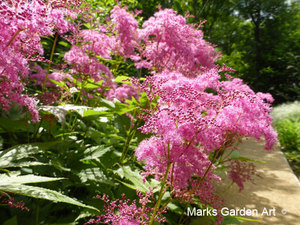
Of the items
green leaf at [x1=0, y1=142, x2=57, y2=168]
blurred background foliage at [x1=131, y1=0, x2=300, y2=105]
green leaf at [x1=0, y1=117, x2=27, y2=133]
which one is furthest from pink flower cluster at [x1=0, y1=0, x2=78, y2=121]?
blurred background foliage at [x1=131, y1=0, x2=300, y2=105]

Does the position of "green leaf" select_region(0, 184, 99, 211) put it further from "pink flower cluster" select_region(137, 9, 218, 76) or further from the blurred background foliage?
the blurred background foliage

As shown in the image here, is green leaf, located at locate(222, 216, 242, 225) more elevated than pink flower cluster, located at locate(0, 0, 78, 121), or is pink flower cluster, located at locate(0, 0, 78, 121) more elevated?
pink flower cluster, located at locate(0, 0, 78, 121)

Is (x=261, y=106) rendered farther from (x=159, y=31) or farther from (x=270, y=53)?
(x=270, y=53)

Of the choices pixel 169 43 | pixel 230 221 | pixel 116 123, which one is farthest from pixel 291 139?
pixel 116 123

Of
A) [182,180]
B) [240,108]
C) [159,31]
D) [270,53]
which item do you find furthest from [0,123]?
[270,53]

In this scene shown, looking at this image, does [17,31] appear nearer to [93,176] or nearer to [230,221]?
[93,176]

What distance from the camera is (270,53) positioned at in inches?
655

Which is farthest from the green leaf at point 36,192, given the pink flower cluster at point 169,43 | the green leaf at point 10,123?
the pink flower cluster at point 169,43

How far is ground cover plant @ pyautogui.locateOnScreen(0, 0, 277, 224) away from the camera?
997 mm

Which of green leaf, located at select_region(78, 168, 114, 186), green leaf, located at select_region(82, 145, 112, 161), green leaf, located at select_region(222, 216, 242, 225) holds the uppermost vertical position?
green leaf, located at select_region(82, 145, 112, 161)

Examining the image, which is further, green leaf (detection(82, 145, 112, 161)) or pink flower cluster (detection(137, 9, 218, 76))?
pink flower cluster (detection(137, 9, 218, 76))

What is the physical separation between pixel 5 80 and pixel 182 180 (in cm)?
99

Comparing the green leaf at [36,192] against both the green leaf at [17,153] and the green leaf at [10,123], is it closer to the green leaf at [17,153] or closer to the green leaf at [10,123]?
the green leaf at [17,153]

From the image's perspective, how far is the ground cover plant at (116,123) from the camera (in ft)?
3.27
